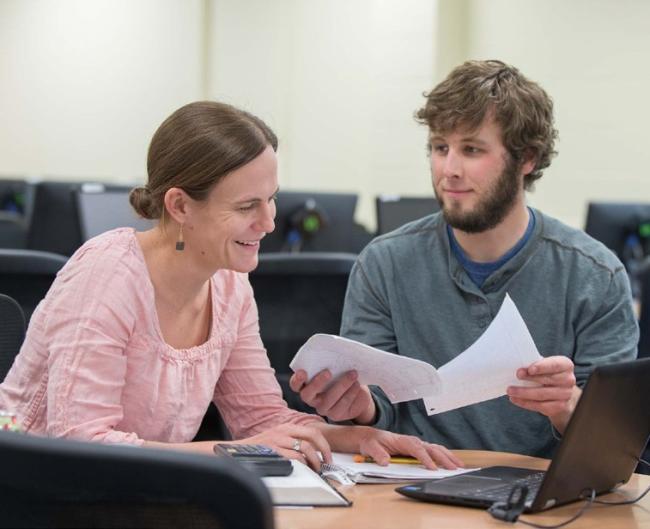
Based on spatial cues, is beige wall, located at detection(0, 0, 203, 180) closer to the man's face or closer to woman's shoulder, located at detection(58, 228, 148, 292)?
the man's face

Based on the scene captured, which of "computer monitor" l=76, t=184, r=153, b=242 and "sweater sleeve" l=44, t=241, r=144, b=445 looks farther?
"computer monitor" l=76, t=184, r=153, b=242

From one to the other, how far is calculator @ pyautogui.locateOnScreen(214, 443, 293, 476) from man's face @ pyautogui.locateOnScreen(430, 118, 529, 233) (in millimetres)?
853

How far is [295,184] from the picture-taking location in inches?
297

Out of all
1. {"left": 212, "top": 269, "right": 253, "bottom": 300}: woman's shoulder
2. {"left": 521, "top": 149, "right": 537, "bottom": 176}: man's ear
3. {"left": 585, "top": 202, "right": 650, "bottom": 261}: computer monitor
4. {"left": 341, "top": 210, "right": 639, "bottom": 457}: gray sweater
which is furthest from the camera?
{"left": 585, "top": 202, "right": 650, "bottom": 261}: computer monitor

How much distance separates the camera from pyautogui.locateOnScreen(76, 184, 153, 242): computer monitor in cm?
394

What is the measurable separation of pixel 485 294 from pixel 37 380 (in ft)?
3.16

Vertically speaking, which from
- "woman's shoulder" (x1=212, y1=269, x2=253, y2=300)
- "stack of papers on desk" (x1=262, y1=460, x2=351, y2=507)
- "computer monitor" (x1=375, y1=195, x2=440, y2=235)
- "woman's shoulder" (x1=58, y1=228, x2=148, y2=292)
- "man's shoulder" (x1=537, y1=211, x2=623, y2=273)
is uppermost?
"woman's shoulder" (x1=58, y1=228, x2=148, y2=292)

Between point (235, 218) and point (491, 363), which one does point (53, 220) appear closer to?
point (235, 218)

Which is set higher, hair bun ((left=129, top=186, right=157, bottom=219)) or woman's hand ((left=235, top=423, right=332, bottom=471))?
hair bun ((left=129, top=186, right=157, bottom=219))

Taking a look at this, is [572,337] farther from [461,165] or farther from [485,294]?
[461,165]

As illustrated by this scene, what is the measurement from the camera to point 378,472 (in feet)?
5.90

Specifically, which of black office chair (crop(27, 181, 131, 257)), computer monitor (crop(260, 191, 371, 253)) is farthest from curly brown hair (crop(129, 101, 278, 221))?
black office chair (crop(27, 181, 131, 257))

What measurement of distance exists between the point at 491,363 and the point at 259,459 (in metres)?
0.40

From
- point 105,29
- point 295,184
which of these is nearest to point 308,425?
point 295,184
